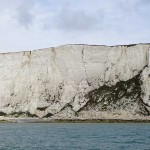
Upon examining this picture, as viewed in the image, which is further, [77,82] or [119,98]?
[77,82]


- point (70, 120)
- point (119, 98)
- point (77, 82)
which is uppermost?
point (77, 82)

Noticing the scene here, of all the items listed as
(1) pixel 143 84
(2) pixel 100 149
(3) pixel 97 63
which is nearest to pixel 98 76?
(3) pixel 97 63

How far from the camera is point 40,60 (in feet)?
232

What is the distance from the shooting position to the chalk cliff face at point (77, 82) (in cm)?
6291

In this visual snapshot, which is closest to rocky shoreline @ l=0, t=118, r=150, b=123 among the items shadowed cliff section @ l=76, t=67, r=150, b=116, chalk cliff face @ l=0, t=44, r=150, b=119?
chalk cliff face @ l=0, t=44, r=150, b=119

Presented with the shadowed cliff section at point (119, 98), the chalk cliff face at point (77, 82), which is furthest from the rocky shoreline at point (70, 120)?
the shadowed cliff section at point (119, 98)

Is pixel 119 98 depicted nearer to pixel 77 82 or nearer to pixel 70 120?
pixel 70 120

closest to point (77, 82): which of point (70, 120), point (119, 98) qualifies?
point (70, 120)

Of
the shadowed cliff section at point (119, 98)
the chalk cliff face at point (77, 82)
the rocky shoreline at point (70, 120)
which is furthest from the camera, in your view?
the chalk cliff face at point (77, 82)

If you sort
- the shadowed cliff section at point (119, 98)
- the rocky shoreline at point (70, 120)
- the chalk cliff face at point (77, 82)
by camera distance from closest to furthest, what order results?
the rocky shoreline at point (70, 120)
the shadowed cliff section at point (119, 98)
the chalk cliff face at point (77, 82)

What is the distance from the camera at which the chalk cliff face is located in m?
62.9

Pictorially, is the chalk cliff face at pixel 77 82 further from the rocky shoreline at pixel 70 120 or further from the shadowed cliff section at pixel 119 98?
the rocky shoreline at pixel 70 120

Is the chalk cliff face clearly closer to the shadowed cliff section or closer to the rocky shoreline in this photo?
the shadowed cliff section

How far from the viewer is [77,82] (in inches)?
2665
